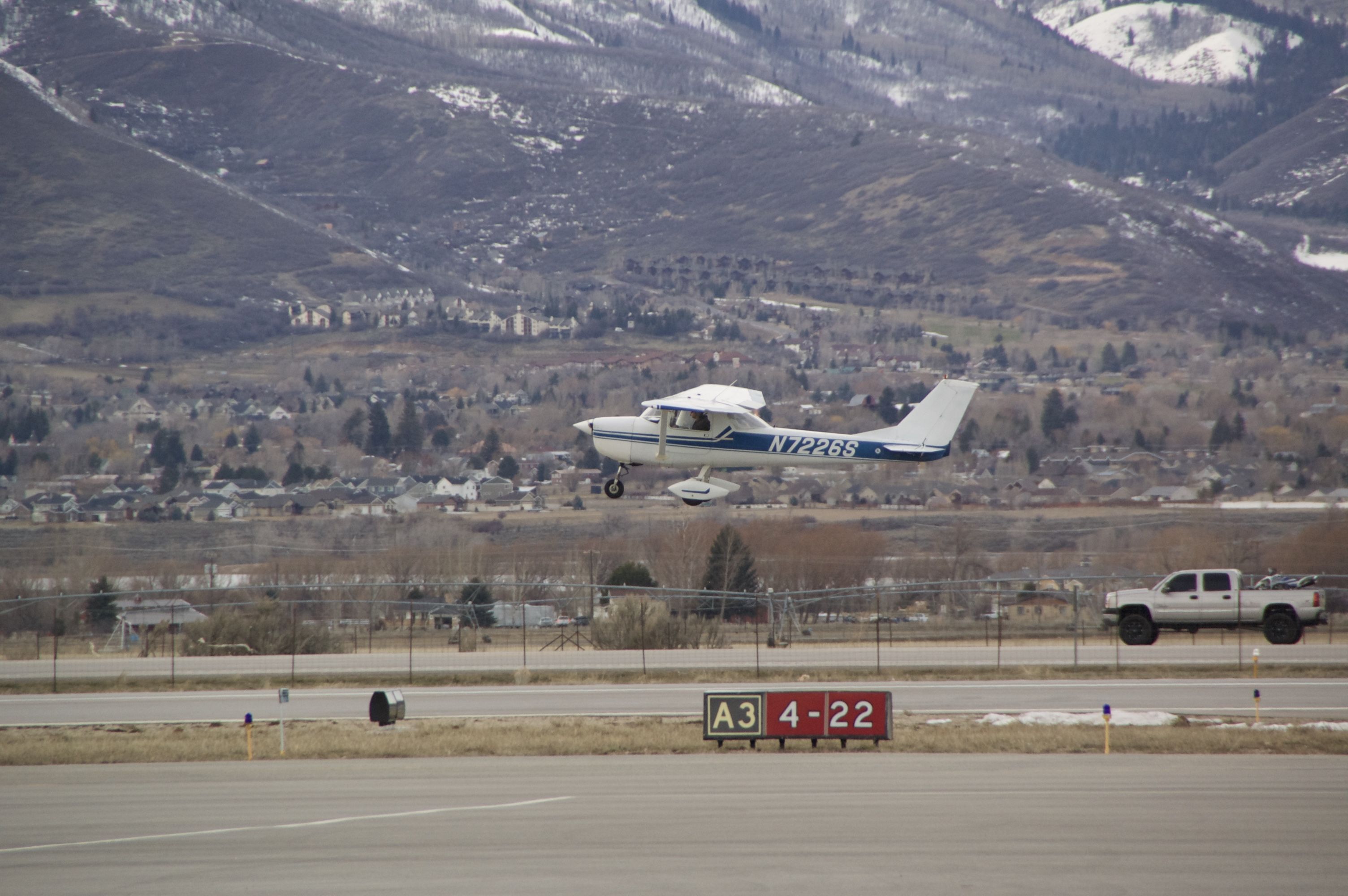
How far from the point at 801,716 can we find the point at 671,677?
1305cm

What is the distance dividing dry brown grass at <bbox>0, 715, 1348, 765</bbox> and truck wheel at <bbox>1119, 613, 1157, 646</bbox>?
11740 millimetres

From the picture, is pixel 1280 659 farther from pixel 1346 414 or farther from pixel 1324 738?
pixel 1346 414

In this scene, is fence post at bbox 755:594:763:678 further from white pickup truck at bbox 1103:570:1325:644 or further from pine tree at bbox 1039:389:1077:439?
pine tree at bbox 1039:389:1077:439

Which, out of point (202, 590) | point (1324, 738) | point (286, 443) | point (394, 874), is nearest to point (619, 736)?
point (394, 874)

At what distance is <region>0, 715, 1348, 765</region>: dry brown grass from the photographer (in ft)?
90.6

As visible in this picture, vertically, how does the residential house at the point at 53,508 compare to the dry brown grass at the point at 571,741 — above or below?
above

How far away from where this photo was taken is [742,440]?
127 feet

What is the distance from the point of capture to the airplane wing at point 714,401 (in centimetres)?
3769

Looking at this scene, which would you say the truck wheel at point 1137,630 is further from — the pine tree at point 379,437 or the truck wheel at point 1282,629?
the pine tree at point 379,437

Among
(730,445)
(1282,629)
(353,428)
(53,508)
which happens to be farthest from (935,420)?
(353,428)

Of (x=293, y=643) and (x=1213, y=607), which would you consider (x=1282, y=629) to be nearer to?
(x=1213, y=607)

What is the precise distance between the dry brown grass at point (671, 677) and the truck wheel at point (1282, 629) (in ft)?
2.94

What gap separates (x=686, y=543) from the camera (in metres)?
92.2

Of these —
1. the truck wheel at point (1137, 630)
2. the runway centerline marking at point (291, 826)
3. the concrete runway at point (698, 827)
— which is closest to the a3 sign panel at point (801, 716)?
the concrete runway at point (698, 827)
